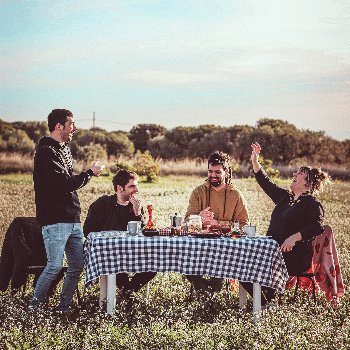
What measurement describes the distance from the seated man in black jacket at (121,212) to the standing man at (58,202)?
0.44m

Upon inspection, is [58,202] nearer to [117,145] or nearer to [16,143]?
[16,143]

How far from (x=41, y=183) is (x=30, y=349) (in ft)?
5.35

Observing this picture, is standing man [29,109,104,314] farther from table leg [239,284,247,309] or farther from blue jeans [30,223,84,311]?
table leg [239,284,247,309]

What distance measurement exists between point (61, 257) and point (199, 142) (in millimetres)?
52075

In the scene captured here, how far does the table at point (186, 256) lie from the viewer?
181 inches

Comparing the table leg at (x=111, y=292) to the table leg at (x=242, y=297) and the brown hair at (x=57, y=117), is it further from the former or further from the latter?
the brown hair at (x=57, y=117)

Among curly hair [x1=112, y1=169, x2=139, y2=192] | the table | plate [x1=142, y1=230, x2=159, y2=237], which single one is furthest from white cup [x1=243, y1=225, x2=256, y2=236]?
curly hair [x1=112, y1=169, x2=139, y2=192]

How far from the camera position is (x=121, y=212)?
18.0 ft

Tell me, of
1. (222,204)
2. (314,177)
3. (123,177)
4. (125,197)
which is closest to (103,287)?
(125,197)

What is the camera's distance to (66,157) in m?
5.02

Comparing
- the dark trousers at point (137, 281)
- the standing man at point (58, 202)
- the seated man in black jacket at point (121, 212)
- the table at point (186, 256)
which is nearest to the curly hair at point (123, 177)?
the seated man in black jacket at point (121, 212)

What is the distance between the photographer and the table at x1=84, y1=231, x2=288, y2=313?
4590mm

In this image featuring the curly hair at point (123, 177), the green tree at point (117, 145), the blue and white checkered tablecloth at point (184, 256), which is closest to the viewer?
the blue and white checkered tablecloth at point (184, 256)

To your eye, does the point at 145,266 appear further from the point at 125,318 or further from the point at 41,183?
the point at 41,183
